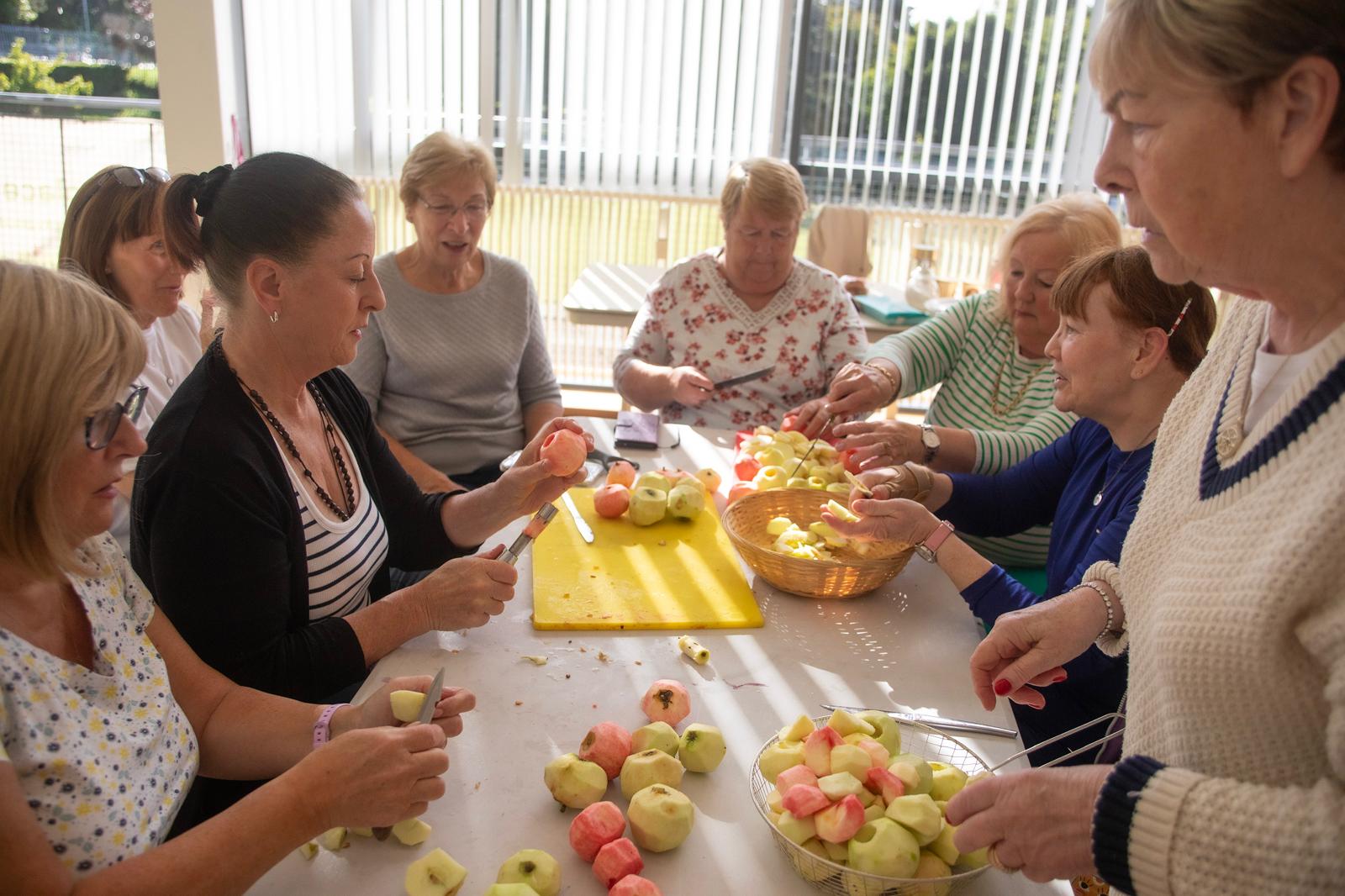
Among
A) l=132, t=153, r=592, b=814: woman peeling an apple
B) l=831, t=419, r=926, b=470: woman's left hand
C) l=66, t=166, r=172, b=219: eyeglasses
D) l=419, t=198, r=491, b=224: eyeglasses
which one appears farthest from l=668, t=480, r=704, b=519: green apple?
l=66, t=166, r=172, b=219: eyeglasses

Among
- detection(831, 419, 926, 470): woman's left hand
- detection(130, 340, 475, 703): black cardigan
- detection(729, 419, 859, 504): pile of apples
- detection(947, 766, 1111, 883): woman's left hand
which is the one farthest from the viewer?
detection(831, 419, 926, 470): woman's left hand

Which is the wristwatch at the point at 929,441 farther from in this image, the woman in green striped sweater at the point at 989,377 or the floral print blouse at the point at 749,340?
the floral print blouse at the point at 749,340

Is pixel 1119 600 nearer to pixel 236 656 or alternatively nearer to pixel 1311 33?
pixel 1311 33

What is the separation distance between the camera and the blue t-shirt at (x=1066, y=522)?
5.04 ft

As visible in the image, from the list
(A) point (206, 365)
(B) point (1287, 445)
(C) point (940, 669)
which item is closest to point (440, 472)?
(A) point (206, 365)

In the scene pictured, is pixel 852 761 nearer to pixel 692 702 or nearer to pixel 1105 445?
pixel 692 702

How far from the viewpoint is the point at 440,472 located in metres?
2.76

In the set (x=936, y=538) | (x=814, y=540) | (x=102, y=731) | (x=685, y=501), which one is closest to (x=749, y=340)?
(x=685, y=501)

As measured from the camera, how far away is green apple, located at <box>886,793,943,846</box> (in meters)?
0.99

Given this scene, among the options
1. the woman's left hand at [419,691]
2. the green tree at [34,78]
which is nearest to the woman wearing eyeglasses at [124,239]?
the woman's left hand at [419,691]

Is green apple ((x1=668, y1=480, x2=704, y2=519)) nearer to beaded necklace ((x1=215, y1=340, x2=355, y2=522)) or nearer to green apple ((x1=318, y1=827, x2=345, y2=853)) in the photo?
beaded necklace ((x1=215, y1=340, x2=355, y2=522))

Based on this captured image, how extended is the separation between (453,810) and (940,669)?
76 centimetres

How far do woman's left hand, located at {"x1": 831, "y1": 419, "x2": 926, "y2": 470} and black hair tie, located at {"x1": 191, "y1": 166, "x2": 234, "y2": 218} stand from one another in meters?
1.35

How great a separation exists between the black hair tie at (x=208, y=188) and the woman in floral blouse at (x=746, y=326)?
1401 mm
